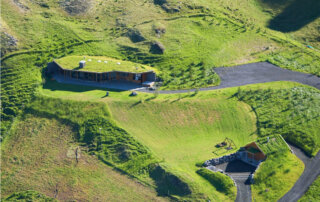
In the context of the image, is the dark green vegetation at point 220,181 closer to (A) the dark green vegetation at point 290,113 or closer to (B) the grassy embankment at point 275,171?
(B) the grassy embankment at point 275,171

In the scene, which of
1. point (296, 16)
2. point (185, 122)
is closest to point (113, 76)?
point (185, 122)

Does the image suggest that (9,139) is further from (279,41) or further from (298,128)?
(279,41)

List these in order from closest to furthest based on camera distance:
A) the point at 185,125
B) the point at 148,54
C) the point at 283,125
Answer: the point at 185,125 < the point at 283,125 < the point at 148,54

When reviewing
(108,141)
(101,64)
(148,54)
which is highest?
(148,54)

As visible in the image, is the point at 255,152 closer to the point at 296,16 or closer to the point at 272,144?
the point at 272,144

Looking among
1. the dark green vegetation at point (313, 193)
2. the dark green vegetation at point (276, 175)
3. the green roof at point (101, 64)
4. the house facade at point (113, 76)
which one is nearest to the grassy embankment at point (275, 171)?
the dark green vegetation at point (276, 175)

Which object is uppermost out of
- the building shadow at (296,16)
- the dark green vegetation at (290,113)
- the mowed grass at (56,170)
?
the building shadow at (296,16)

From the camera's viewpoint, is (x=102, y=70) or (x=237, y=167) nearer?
(x=237, y=167)

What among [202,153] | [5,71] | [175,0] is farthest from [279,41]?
[5,71]
